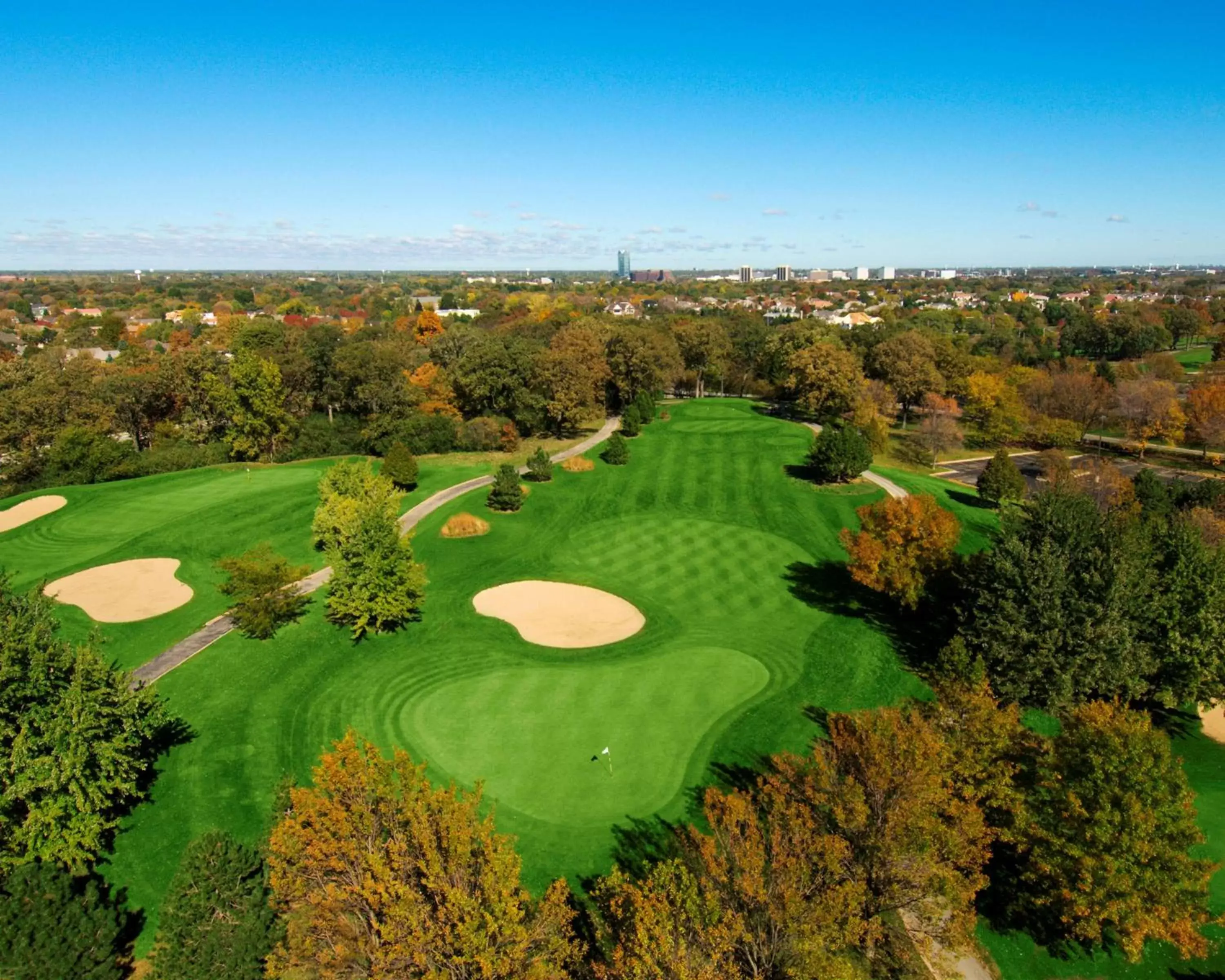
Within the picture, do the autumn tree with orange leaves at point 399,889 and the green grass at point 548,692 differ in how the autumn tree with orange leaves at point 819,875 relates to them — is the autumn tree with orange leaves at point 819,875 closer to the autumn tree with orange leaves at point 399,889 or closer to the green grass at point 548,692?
the autumn tree with orange leaves at point 399,889

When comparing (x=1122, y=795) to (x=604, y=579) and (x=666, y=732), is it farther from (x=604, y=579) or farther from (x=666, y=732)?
(x=604, y=579)

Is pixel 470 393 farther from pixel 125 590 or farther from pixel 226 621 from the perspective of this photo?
pixel 226 621

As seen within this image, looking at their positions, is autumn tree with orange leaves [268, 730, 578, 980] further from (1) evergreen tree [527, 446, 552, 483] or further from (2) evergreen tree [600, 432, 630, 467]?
(2) evergreen tree [600, 432, 630, 467]

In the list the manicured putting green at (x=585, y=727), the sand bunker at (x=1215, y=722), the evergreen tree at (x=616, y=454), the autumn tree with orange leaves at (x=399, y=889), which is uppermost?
the autumn tree with orange leaves at (x=399, y=889)

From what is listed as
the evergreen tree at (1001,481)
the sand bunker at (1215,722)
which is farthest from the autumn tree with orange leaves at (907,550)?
the evergreen tree at (1001,481)

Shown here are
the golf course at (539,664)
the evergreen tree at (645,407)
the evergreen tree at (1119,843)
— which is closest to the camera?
the evergreen tree at (1119,843)

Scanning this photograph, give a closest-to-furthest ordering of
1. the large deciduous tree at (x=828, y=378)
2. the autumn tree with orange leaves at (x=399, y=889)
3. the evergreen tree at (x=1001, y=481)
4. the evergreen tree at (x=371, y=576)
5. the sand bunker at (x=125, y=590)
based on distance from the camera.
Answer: the autumn tree with orange leaves at (x=399, y=889), the evergreen tree at (x=371, y=576), the sand bunker at (x=125, y=590), the evergreen tree at (x=1001, y=481), the large deciduous tree at (x=828, y=378)

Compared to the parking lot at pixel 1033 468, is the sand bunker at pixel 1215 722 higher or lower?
lower

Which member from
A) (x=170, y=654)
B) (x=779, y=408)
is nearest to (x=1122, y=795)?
(x=170, y=654)

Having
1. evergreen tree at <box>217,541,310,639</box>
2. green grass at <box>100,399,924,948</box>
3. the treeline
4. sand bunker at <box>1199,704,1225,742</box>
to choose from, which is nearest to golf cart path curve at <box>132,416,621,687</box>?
green grass at <box>100,399,924,948</box>
